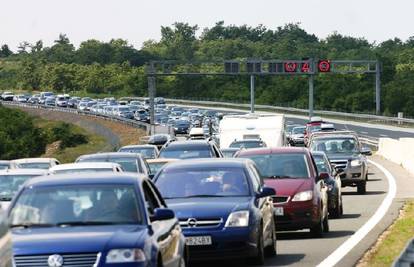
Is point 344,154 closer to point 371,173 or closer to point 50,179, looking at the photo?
point 371,173

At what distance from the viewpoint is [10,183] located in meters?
26.8

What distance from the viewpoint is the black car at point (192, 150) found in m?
36.4

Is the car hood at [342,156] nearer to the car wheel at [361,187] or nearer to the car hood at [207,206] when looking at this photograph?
the car wheel at [361,187]

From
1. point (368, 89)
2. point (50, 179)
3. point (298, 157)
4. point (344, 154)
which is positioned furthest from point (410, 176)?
point (368, 89)

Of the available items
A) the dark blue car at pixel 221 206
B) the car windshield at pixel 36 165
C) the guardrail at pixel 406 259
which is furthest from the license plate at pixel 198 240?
the car windshield at pixel 36 165

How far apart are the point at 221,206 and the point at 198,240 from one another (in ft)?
2.02

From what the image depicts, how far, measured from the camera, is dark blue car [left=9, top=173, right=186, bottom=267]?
12469 millimetres

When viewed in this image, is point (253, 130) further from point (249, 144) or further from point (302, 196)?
point (302, 196)

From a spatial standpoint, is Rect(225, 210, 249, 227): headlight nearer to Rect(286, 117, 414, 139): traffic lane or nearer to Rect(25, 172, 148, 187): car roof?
Rect(25, 172, 148, 187): car roof

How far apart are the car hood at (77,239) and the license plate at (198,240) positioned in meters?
4.84

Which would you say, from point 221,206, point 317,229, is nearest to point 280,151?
point 317,229

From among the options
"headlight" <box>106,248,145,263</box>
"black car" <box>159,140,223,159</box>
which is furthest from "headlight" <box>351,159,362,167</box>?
"headlight" <box>106,248,145,263</box>

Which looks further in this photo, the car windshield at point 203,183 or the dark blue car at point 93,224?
the car windshield at point 203,183

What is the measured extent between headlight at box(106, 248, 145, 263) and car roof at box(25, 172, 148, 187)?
5.17ft
